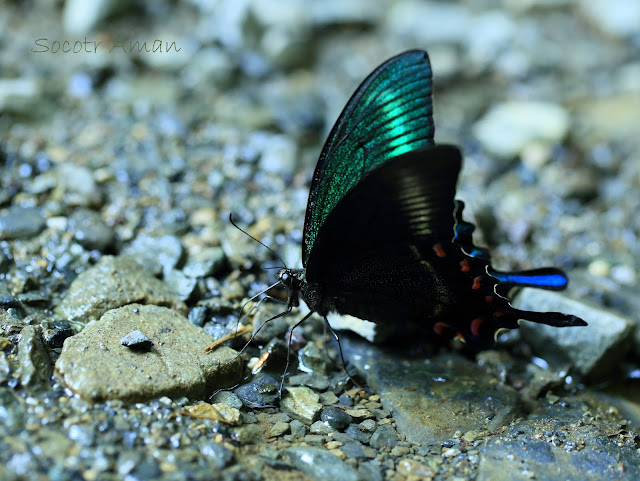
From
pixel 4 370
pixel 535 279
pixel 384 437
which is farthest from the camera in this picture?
pixel 535 279

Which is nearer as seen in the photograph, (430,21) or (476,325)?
(476,325)

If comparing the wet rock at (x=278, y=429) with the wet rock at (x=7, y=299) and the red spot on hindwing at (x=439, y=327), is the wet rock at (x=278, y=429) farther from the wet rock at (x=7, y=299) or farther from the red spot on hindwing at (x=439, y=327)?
the wet rock at (x=7, y=299)

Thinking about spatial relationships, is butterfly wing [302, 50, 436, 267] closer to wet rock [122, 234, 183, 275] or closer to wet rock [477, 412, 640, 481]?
wet rock [122, 234, 183, 275]

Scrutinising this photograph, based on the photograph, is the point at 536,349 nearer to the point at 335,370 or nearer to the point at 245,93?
the point at 335,370

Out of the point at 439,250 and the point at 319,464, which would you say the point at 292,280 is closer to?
the point at 439,250

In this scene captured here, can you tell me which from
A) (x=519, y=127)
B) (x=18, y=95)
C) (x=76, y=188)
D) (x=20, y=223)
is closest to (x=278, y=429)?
(x=20, y=223)

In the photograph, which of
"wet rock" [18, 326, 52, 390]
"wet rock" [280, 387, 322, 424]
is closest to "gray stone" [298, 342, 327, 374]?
"wet rock" [280, 387, 322, 424]

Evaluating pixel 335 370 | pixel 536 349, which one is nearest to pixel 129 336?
pixel 335 370
